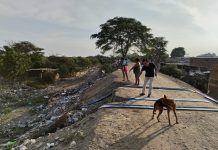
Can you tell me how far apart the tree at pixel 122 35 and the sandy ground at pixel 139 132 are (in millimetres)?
28546

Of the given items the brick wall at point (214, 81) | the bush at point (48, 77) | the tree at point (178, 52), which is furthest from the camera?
the tree at point (178, 52)

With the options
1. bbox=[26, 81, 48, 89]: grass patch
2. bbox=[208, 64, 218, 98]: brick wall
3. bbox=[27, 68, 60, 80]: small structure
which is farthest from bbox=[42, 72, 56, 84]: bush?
bbox=[208, 64, 218, 98]: brick wall

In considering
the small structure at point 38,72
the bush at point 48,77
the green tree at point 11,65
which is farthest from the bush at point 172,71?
the green tree at point 11,65

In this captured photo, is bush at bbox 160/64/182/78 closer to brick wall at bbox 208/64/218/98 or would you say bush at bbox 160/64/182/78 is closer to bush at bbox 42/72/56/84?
brick wall at bbox 208/64/218/98

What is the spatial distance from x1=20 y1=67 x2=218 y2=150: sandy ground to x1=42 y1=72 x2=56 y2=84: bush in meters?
28.6

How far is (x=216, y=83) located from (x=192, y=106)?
1266 cm

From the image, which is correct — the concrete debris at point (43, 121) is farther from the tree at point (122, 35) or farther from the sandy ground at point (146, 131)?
the tree at point (122, 35)

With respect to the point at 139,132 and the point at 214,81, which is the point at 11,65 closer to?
the point at 214,81

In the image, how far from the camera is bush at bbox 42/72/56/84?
3893cm

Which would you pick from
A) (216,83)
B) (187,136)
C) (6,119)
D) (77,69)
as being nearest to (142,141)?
(187,136)

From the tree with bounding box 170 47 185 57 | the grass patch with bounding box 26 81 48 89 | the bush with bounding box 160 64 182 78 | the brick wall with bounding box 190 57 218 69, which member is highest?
the tree with bounding box 170 47 185 57

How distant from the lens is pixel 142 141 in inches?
347

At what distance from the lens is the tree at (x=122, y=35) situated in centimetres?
3931

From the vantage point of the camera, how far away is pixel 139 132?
9414mm
